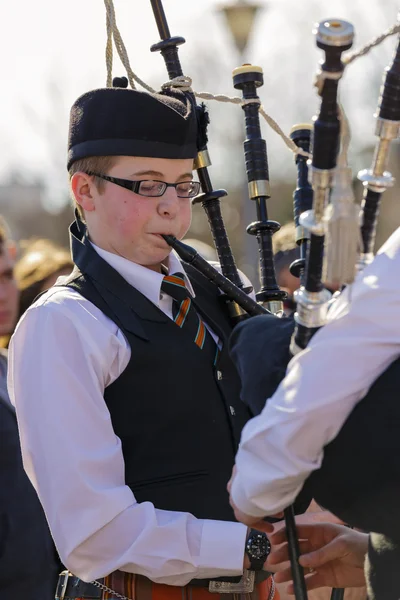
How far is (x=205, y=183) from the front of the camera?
2.73 metres

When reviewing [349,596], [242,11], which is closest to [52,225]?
[242,11]

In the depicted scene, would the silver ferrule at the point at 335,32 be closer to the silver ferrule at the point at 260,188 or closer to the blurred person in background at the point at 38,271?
the silver ferrule at the point at 260,188

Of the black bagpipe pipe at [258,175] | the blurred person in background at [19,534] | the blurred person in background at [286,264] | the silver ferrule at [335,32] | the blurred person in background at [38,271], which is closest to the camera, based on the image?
the silver ferrule at [335,32]

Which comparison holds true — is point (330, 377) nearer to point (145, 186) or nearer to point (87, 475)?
point (87, 475)

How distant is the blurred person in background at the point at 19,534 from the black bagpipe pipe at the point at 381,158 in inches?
68.4

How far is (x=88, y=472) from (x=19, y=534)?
3.33 feet

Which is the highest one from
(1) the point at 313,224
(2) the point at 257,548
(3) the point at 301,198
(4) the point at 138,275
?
(1) the point at 313,224

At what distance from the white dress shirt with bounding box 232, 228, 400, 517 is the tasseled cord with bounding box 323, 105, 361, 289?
0.03 m

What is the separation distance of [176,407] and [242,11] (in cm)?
632

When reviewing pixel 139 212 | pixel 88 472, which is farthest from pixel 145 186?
pixel 88 472

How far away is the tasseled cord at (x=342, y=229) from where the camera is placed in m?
1.72

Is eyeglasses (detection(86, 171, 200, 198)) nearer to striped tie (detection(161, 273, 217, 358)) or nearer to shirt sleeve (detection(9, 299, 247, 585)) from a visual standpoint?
striped tie (detection(161, 273, 217, 358))

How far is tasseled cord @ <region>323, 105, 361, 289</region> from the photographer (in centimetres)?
172

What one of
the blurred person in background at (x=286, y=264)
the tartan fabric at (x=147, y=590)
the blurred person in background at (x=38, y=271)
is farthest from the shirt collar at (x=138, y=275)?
the blurred person in background at (x=286, y=264)
